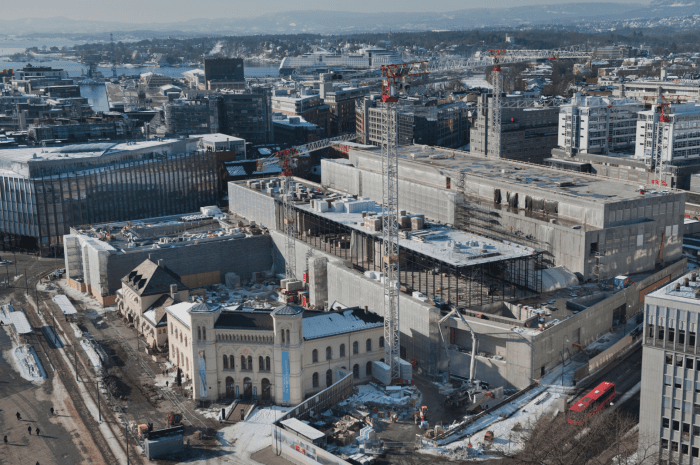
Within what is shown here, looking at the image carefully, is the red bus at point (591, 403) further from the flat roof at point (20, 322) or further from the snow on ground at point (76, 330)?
the flat roof at point (20, 322)

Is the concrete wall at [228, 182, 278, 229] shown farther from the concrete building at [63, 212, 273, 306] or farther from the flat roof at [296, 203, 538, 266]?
the flat roof at [296, 203, 538, 266]

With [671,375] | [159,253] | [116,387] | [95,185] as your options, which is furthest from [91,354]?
[671,375]

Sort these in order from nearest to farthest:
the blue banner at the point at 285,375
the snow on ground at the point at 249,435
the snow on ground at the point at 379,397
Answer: the snow on ground at the point at 249,435 → the blue banner at the point at 285,375 → the snow on ground at the point at 379,397

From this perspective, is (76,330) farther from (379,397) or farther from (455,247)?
(455,247)

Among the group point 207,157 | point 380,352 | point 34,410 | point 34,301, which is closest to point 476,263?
point 380,352

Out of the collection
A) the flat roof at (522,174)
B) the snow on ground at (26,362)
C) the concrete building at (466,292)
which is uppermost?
the flat roof at (522,174)

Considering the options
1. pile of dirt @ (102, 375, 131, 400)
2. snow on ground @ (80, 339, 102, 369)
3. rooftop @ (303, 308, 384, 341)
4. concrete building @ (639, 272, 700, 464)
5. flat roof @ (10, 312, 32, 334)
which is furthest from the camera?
flat roof @ (10, 312, 32, 334)

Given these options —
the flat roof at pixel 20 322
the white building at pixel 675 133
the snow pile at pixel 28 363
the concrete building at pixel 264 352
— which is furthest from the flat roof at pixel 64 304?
the white building at pixel 675 133

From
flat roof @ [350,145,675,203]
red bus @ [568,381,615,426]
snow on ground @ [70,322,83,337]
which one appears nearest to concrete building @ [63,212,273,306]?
snow on ground @ [70,322,83,337]
